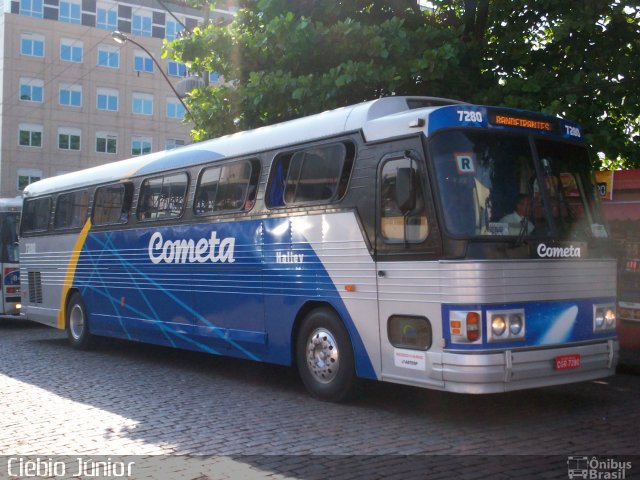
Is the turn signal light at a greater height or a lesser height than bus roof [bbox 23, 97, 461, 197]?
lesser

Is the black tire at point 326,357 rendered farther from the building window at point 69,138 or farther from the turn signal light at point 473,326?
the building window at point 69,138

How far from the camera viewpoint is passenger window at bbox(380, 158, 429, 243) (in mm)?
7887

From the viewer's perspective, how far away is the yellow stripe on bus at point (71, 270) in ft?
48.3

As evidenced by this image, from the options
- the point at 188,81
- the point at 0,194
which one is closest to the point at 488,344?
→ the point at 188,81

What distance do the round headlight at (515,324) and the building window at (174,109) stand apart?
53.0 metres

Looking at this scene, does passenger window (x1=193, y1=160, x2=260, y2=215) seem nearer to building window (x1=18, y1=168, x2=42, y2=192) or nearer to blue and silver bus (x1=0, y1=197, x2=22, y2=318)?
blue and silver bus (x1=0, y1=197, x2=22, y2=318)

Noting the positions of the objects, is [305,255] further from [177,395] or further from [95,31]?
[95,31]

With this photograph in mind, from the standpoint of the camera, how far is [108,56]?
5594 centimetres

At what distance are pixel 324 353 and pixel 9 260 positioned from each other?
1278 centimetres

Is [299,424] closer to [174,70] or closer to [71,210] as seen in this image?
[71,210]

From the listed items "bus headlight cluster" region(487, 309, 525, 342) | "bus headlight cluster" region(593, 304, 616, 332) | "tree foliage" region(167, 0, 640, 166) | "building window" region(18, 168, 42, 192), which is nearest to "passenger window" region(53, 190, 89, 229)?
"tree foliage" region(167, 0, 640, 166)

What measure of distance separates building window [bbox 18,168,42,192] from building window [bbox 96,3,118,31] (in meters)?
11.2

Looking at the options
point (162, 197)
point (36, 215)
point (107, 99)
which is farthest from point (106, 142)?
point (162, 197)

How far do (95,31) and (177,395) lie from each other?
5063cm
